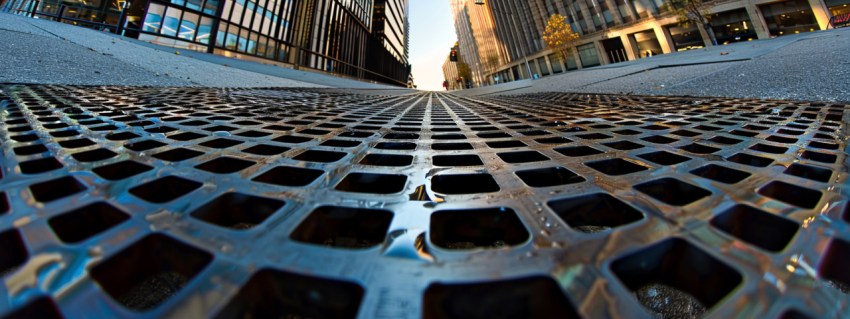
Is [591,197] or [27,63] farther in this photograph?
[27,63]

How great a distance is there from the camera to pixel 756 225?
0.71 m

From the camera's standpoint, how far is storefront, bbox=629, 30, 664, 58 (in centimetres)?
2378

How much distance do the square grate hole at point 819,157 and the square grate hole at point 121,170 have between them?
283cm

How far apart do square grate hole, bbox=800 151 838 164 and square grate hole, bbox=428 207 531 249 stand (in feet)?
5.04

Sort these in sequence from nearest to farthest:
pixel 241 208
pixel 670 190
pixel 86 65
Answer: pixel 241 208, pixel 670 190, pixel 86 65

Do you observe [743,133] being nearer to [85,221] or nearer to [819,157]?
[819,157]

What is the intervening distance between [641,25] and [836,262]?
104ft

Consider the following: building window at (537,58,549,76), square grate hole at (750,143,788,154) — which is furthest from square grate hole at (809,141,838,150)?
building window at (537,58,549,76)

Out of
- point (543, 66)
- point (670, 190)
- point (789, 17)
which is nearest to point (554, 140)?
point (670, 190)

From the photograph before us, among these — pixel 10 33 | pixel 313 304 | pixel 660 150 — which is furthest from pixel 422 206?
pixel 10 33

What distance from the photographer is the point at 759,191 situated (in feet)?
2.77

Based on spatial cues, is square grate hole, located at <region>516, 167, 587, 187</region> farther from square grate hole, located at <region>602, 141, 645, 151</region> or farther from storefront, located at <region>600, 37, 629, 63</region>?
storefront, located at <region>600, 37, 629, 63</region>

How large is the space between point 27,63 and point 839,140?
321 inches

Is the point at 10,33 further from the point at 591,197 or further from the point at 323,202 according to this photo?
the point at 591,197
